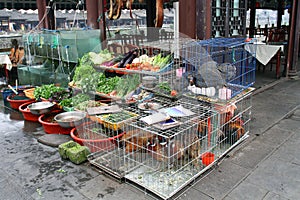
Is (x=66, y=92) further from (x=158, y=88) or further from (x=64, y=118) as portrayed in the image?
(x=158, y=88)

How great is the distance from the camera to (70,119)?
4.98m

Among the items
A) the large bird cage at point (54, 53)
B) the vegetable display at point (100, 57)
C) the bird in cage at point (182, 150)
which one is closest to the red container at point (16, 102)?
the large bird cage at point (54, 53)

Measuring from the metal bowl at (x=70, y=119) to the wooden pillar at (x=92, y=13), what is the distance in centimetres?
299

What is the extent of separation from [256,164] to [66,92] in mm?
4418

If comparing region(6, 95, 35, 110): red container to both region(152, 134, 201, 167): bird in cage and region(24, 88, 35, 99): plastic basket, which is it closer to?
region(24, 88, 35, 99): plastic basket

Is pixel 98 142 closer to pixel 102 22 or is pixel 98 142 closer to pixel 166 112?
pixel 166 112

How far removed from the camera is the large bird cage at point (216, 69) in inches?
162

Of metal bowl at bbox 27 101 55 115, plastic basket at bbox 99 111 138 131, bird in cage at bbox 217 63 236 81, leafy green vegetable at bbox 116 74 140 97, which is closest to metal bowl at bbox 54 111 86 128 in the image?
metal bowl at bbox 27 101 55 115

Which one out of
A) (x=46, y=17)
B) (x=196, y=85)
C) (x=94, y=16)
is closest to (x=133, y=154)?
(x=196, y=85)

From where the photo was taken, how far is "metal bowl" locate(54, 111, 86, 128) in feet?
15.8

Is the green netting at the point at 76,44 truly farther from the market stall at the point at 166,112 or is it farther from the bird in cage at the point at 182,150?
the bird in cage at the point at 182,150

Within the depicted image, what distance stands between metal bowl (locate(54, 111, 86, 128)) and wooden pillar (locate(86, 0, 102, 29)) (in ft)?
9.80

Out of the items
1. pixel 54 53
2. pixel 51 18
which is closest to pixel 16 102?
pixel 54 53

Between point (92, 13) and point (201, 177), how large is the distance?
5.26 meters
